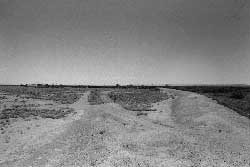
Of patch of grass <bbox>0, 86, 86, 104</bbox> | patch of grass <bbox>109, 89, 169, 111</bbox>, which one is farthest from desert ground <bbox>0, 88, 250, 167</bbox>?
patch of grass <bbox>0, 86, 86, 104</bbox>

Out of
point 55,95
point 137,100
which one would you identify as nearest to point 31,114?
point 137,100

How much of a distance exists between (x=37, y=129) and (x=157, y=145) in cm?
1321

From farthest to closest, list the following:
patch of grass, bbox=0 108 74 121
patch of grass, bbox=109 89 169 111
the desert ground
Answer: patch of grass, bbox=109 89 169 111
patch of grass, bbox=0 108 74 121
the desert ground

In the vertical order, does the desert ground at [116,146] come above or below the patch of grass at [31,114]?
below

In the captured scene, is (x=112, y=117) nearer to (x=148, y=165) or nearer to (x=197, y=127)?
(x=197, y=127)

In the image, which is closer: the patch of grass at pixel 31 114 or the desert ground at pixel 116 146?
the desert ground at pixel 116 146

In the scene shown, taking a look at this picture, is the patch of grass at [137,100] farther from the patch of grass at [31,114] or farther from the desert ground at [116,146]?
the desert ground at [116,146]

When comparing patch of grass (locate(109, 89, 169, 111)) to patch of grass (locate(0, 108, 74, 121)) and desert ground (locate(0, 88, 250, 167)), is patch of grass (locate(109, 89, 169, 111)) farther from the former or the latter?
desert ground (locate(0, 88, 250, 167))

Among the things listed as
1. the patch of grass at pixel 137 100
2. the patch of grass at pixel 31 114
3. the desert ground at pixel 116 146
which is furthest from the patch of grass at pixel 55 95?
the desert ground at pixel 116 146

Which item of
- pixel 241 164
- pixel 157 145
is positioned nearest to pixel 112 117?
pixel 157 145

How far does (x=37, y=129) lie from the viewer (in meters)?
26.5

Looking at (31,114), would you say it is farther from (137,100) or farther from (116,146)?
(137,100)

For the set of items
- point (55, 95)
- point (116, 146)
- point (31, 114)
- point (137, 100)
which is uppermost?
point (55, 95)

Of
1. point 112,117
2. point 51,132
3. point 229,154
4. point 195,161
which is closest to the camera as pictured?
point 195,161
